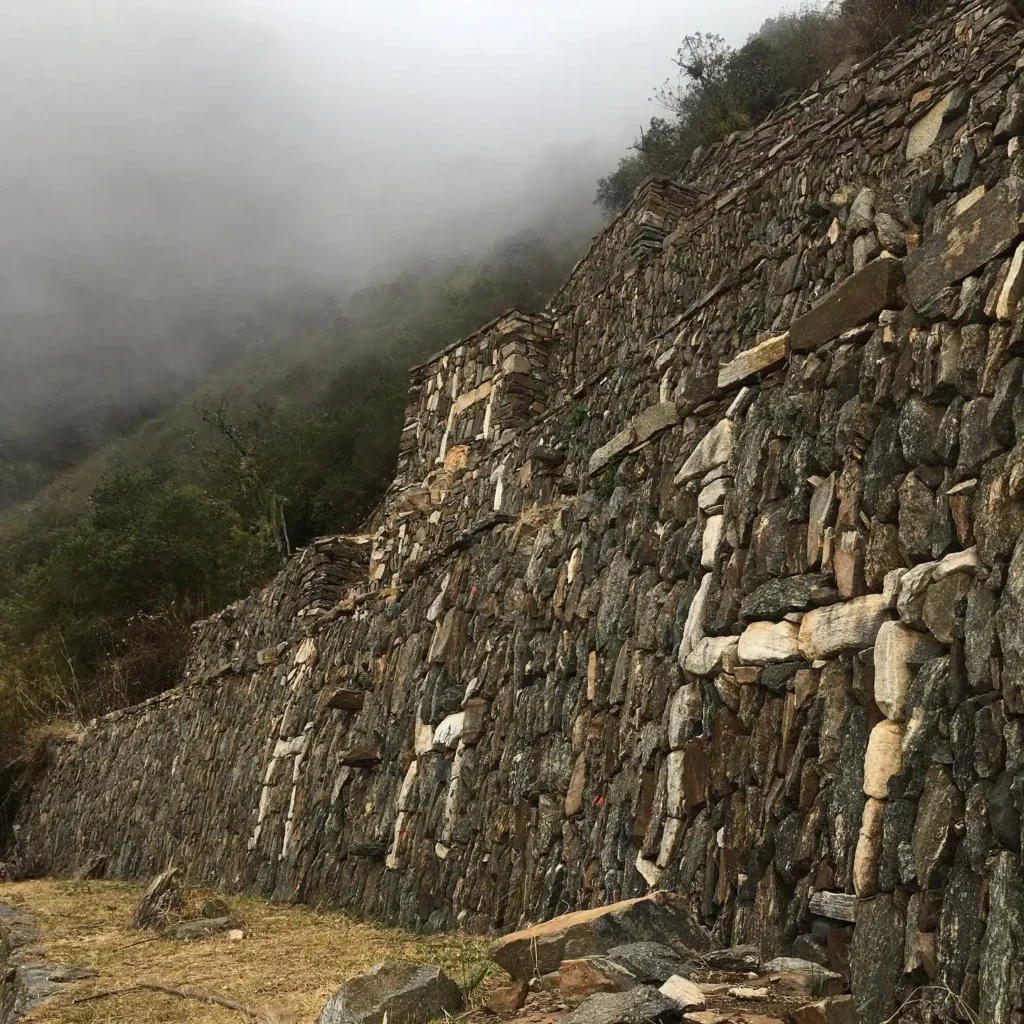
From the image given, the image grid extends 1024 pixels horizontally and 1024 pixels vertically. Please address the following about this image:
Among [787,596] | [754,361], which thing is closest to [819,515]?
[787,596]

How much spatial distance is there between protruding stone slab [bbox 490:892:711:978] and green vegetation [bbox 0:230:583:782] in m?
20.0

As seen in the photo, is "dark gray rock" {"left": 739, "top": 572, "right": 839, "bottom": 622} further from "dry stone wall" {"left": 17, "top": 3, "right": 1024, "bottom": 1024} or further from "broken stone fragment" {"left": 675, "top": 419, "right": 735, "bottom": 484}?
"broken stone fragment" {"left": 675, "top": 419, "right": 735, "bottom": 484}

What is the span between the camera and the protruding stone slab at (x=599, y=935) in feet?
13.9

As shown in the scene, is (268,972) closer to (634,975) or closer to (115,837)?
(634,975)

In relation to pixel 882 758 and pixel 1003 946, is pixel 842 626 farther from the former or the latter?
pixel 1003 946

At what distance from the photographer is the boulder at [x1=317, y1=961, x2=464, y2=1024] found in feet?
12.9

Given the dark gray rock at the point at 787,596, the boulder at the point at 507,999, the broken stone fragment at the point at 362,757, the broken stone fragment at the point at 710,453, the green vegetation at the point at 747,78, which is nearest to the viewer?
the boulder at the point at 507,999

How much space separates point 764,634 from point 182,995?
3.43 metres

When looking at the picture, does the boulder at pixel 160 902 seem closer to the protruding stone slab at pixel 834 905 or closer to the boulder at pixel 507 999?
the boulder at pixel 507 999

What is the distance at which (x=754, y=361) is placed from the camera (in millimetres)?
5809

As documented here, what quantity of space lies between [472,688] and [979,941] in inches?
207

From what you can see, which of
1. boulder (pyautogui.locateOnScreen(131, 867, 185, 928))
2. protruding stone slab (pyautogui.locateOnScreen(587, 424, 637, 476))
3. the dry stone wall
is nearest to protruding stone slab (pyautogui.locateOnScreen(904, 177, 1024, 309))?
the dry stone wall

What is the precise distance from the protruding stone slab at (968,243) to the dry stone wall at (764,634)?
16 millimetres

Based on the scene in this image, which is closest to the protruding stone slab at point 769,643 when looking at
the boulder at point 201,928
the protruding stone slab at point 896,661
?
the protruding stone slab at point 896,661
